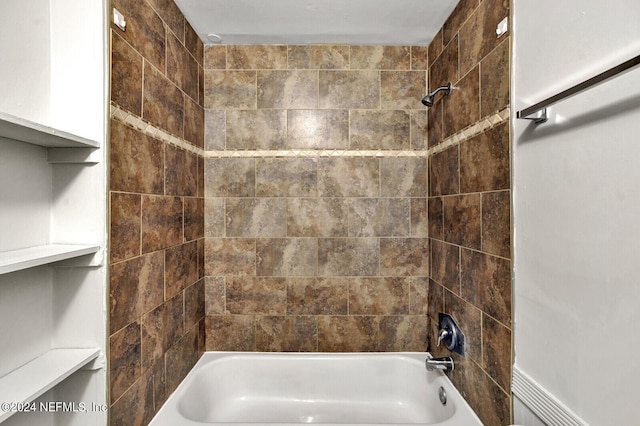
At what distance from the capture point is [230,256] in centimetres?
212

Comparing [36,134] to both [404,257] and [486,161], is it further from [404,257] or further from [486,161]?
[404,257]

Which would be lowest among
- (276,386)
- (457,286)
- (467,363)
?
(276,386)

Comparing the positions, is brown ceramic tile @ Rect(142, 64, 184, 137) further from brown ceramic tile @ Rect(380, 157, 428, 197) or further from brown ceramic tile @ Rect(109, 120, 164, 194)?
brown ceramic tile @ Rect(380, 157, 428, 197)

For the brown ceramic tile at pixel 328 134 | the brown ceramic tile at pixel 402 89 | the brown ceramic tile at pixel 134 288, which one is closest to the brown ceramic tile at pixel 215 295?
the brown ceramic tile at pixel 134 288

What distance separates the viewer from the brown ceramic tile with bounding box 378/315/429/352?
2.12 meters

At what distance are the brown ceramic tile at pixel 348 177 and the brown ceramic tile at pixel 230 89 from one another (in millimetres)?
633

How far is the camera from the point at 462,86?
160cm

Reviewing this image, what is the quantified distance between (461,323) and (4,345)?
1.75 m

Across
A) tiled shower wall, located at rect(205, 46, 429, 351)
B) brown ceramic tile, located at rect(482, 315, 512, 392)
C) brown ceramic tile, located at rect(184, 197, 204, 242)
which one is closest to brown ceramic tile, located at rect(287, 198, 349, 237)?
tiled shower wall, located at rect(205, 46, 429, 351)

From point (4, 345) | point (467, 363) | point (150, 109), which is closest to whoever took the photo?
point (4, 345)

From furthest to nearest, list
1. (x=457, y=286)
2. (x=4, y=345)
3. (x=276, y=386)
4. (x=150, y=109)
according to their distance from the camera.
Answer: (x=276, y=386), (x=457, y=286), (x=150, y=109), (x=4, y=345)

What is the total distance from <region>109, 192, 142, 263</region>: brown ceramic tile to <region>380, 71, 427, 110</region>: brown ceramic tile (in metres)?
1.58

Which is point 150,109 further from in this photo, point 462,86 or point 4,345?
point 462,86

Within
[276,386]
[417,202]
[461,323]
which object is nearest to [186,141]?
[417,202]
